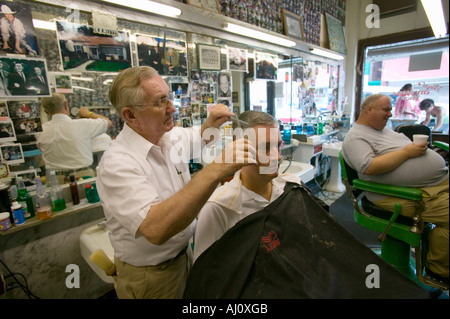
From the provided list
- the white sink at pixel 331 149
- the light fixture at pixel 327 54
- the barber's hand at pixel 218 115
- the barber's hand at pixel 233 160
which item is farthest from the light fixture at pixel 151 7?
the white sink at pixel 331 149

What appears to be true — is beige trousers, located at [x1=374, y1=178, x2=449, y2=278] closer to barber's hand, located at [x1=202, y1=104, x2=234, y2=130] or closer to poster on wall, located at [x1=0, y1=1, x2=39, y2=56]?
barber's hand, located at [x1=202, y1=104, x2=234, y2=130]

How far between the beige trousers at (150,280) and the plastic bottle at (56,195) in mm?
740

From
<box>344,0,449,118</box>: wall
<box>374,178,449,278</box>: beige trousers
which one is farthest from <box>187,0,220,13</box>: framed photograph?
<box>344,0,449,118</box>: wall

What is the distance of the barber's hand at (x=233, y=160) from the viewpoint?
770 millimetres

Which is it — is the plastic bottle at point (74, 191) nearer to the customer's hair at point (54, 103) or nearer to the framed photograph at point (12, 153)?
the framed photograph at point (12, 153)

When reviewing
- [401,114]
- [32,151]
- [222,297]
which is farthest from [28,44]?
[401,114]

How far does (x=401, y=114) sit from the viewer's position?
3238 millimetres

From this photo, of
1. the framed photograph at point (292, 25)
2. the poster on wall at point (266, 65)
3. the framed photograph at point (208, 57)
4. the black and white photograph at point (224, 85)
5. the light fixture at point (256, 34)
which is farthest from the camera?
the framed photograph at point (292, 25)

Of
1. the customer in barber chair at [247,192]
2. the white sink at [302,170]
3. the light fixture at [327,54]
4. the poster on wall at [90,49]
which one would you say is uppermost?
the light fixture at [327,54]

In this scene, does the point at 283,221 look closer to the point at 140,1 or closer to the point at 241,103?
the point at 140,1

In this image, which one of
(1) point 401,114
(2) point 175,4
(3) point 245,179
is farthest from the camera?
(1) point 401,114

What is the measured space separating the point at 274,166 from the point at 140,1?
A: 5.39ft

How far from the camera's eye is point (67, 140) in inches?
65.6

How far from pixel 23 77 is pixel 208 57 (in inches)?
61.4
